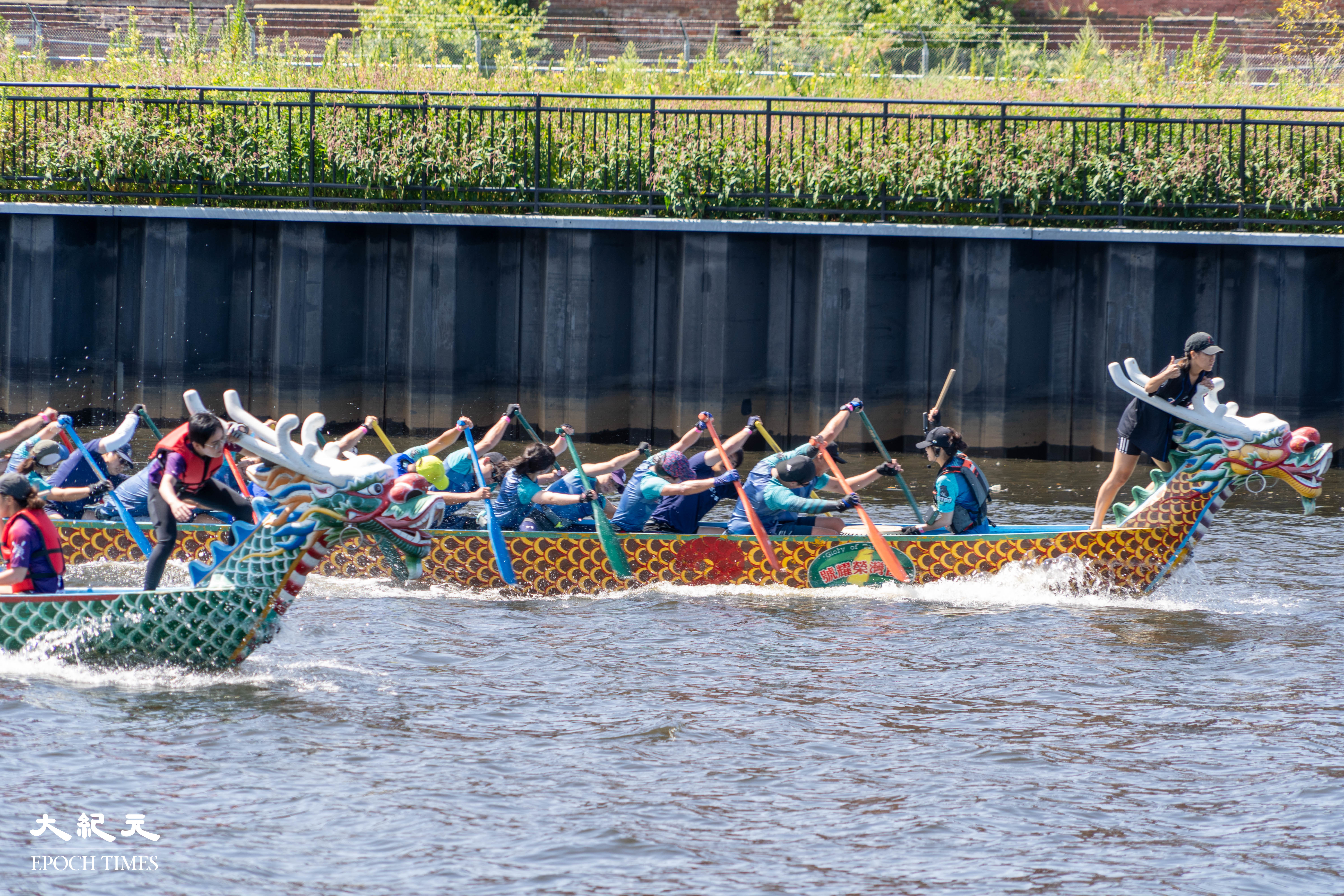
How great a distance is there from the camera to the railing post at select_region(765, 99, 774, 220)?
18.4 m

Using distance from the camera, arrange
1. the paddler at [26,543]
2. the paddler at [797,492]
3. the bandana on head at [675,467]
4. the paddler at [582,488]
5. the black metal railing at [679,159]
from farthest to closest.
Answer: the black metal railing at [679,159] → the paddler at [582,488] → the bandana on head at [675,467] → the paddler at [797,492] → the paddler at [26,543]

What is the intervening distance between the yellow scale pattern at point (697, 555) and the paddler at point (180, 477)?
179 centimetres

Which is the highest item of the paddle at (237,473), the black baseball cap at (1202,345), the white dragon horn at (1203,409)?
the black baseball cap at (1202,345)

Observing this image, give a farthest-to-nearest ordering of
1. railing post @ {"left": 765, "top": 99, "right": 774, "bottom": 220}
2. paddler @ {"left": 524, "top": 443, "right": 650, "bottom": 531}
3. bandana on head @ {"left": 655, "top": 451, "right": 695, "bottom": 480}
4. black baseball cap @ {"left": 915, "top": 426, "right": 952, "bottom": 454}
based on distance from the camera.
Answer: railing post @ {"left": 765, "top": 99, "right": 774, "bottom": 220}, paddler @ {"left": 524, "top": 443, "right": 650, "bottom": 531}, bandana on head @ {"left": 655, "top": 451, "right": 695, "bottom": 480}, black baseball cap @ {"left": 915, "top": 426, "right": 952, "bottom": 454}

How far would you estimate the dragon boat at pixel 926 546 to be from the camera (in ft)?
38.2

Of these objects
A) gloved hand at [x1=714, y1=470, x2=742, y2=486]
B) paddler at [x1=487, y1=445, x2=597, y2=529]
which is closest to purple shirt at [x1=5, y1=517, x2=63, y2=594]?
paddler at [x1=487, y1=445, x2=597, y2=529]

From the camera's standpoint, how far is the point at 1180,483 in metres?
11.8

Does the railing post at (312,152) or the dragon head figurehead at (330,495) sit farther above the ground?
the railing post at (312,152)

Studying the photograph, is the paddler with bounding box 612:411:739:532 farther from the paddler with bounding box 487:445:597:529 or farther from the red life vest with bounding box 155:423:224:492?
the red life vest with bounding box 155:423:224:492

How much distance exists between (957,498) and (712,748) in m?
4.20

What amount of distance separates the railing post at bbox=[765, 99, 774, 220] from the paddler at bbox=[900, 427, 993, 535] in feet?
22.2

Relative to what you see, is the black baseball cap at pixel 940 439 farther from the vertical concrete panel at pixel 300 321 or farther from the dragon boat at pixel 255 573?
the vertical concrete panel at pixel 300 321

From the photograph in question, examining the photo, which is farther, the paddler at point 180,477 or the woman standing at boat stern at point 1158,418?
the woman standing at boat stern at point 1158,418

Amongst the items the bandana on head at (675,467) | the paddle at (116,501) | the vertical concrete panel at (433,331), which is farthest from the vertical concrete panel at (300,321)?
the bandana on head at (675,467)
